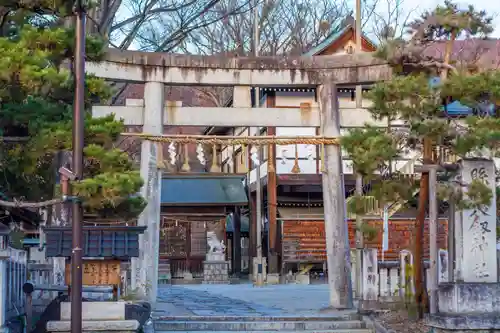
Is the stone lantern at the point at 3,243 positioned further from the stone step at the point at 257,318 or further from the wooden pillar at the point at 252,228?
the wooden pillar at the point at 252,228

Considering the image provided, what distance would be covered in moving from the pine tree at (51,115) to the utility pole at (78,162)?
0.85 feet

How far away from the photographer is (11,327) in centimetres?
1362

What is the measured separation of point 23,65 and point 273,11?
2600 cm

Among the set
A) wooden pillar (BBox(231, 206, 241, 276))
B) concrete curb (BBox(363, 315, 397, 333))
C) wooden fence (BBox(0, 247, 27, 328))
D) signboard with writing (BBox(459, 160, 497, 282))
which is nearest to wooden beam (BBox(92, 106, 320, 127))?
wooden fence (BBox(0, 247, 27, 328))

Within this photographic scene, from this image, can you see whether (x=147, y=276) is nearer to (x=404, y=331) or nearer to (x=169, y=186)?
(x=404, y=331)

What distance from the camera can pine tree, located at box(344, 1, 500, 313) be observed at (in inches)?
518

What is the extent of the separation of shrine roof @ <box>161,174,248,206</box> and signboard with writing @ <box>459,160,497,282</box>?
22378 millimetres

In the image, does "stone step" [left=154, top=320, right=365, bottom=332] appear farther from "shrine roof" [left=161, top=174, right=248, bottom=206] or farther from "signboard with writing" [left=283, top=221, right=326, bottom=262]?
"shrine roof" [left=161, top=174, right=248, bottom=206]

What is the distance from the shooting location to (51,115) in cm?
1282

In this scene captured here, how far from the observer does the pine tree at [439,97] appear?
43.1ft

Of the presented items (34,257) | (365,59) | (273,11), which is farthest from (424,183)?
(273,11)

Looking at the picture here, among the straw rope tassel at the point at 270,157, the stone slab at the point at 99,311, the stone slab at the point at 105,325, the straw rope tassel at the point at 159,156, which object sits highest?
the straw rope tassel at the point at 270,157

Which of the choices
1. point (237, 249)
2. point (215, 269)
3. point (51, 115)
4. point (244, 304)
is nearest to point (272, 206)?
point (215, 269)

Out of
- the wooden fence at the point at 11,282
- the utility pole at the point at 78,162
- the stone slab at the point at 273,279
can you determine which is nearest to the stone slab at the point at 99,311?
the wooden fence at the point at 11,282
